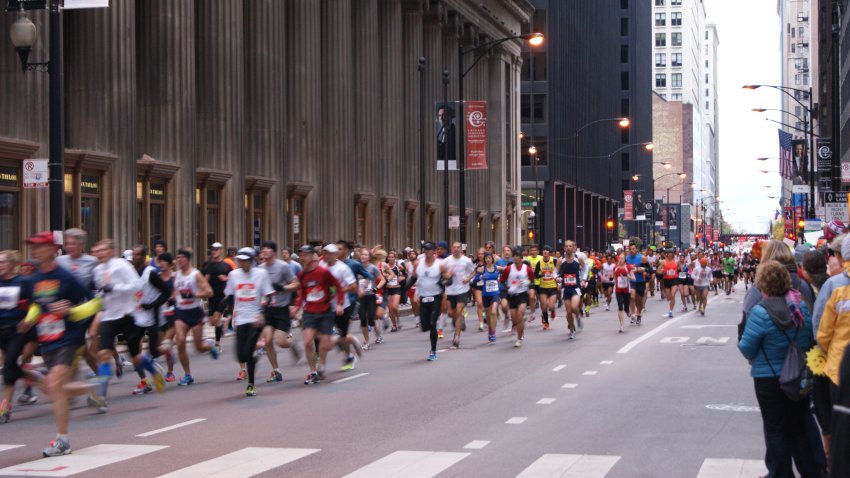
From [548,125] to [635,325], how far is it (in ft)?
175

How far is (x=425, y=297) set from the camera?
2136 centimetres

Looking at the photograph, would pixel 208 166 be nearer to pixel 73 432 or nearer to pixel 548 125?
pixel 73 432

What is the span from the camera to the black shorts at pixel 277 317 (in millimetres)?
16391

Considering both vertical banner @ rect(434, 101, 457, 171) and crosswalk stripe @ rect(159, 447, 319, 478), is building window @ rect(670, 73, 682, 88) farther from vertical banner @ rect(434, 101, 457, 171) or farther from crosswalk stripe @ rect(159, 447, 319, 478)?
crosswalk stripe @ rect(159, 447, 319, 478)

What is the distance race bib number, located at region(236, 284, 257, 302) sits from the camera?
1527 centimetres

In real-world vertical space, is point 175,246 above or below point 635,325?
above

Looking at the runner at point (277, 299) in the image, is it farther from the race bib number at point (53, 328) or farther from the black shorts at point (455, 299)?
the black shorts at point (455, 299)

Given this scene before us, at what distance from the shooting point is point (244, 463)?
9945mm

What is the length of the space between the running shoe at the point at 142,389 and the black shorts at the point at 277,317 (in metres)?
1.83

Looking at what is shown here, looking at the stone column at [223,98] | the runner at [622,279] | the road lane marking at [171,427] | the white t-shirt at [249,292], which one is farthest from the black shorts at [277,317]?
the stone column at [223,98]

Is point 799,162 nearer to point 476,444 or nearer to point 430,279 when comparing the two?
point 430,279

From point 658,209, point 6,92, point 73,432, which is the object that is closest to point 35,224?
point 6,92

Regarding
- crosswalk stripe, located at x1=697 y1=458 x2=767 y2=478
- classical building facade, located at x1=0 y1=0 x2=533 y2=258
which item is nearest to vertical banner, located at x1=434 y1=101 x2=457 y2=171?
classical building facade, located at x1=0 y1=0 x2=533 y2=258

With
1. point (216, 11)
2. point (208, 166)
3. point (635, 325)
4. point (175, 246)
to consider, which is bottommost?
point (635, 325)
